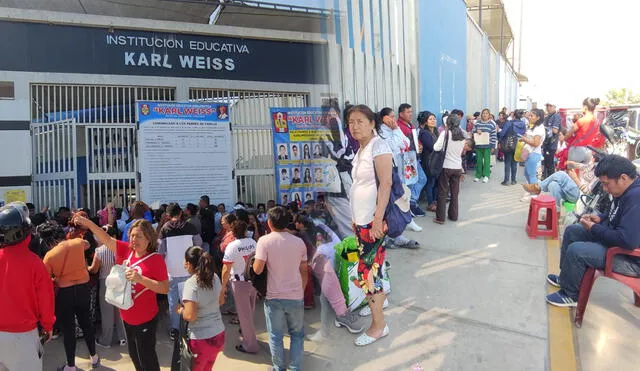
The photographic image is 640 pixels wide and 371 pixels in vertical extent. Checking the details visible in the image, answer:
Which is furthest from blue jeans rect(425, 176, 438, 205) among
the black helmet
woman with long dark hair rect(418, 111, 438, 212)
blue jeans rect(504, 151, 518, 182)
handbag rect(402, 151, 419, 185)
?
the black helmet

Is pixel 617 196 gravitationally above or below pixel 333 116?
below

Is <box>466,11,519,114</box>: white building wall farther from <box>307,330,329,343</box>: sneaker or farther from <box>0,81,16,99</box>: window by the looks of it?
<box>0,81,16,99</box>: window

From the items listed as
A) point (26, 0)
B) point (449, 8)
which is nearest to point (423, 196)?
point (449, 8)

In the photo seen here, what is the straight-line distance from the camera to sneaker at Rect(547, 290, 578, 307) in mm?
3357

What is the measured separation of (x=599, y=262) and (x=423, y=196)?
3.60 m

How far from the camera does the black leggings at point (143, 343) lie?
3.27 metres

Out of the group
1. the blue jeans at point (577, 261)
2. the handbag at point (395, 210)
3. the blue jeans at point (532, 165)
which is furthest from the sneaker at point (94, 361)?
the blue jeans at point (532, 165)

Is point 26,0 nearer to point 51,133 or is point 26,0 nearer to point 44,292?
point 51,133

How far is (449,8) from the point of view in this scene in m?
8.62

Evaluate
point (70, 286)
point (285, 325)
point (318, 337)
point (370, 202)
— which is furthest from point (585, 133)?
point (70, 286)

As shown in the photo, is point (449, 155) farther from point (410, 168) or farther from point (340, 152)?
point (340, 152)

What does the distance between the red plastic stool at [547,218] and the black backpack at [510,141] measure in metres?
2.90

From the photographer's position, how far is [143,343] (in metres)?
3.29

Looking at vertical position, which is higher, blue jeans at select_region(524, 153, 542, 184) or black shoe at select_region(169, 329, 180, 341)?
blue jeans at select_region(524, 153, 542, 184)
